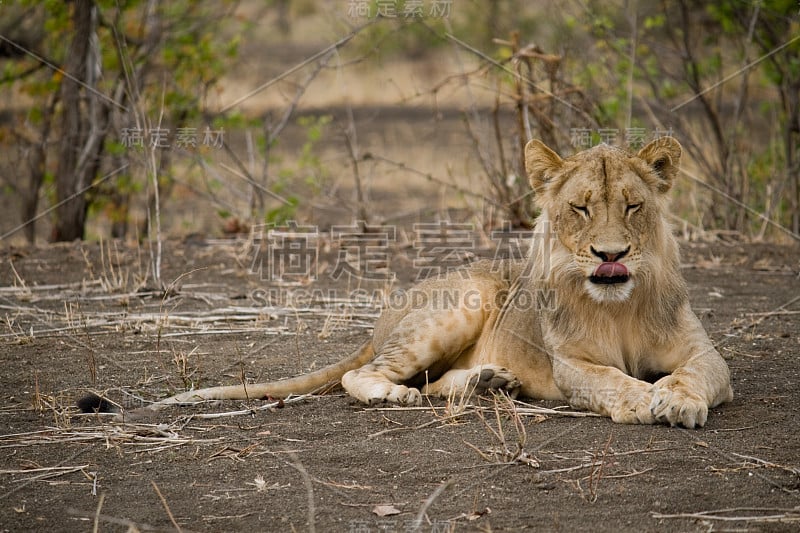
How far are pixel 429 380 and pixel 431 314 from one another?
0.34 m

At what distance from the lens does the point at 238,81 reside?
19.1m

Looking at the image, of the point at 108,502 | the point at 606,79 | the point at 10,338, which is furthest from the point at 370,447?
the point at 606,79

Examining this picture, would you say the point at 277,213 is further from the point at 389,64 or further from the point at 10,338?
the point at 389,64

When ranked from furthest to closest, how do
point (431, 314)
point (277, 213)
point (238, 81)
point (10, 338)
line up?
1. point (238, 81)
2. point (277, 213)
3. point (10, 338)
4. point (431, 314)

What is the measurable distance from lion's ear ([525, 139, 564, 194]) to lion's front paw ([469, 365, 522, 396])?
859 mm

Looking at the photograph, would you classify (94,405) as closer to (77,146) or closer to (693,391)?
(693,391)

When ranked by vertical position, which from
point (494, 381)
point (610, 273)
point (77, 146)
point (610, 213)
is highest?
point (77, 146)

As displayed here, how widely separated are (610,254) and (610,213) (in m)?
0.19

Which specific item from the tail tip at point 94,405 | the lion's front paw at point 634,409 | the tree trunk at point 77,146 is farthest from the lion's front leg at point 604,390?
the tree trunk at point 77,146

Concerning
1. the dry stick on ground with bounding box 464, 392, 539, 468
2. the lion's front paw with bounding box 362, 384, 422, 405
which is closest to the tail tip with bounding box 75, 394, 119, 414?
the lion's front paw with bounding box 362, 384, 422, 405

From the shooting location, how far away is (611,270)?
163 inches


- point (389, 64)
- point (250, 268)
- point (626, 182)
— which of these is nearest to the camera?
point (626, 182)

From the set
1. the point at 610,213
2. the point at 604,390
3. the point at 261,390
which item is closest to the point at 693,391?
the point at 604,390

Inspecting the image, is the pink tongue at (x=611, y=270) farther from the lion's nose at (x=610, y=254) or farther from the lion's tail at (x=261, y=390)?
the lion's tail at (x=261, y=390)
